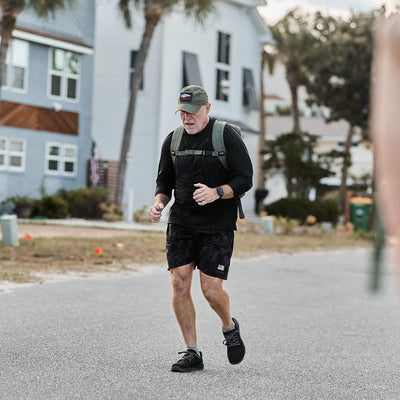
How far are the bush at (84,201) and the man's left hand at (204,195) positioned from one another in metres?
25.1

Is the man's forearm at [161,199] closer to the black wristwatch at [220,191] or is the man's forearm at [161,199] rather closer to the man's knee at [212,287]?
the black wristwatch at [220,191]

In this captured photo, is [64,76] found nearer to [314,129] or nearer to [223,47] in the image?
[223,47]

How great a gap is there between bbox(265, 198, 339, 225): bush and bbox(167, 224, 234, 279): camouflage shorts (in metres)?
27.7

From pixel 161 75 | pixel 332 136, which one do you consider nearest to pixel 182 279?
pixel 161 75

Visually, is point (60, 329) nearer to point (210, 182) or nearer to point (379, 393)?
point (210, 182)

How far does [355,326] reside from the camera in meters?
9.20

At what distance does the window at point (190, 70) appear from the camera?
34.7 meters

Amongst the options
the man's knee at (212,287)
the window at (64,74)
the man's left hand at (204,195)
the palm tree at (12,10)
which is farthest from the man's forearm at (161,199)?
the window at (64,74)

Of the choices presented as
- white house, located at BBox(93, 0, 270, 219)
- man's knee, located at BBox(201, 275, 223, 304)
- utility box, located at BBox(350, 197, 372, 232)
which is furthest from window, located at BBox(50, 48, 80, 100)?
man's knee, located at BBox(201, 275, 223, 304)

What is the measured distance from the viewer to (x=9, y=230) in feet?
57.6

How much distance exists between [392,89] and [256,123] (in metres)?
38.5

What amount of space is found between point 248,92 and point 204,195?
1304 inches

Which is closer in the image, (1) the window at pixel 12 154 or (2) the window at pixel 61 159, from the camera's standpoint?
(1) the window at pixel 12 154

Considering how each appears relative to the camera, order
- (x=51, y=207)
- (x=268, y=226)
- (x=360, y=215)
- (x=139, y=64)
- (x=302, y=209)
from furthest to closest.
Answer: (x=302, y=209) → (x=139, y=64) → (x=360, y=215) → (x=51, y=207) → (x=268, y=226)
